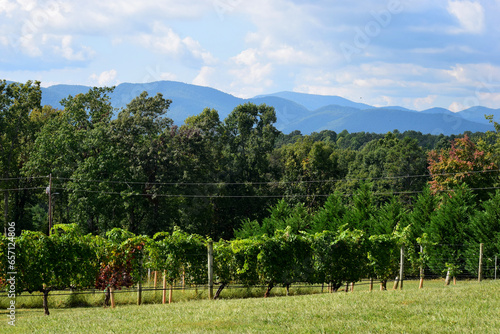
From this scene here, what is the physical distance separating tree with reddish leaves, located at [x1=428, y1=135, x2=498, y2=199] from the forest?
0.26ft

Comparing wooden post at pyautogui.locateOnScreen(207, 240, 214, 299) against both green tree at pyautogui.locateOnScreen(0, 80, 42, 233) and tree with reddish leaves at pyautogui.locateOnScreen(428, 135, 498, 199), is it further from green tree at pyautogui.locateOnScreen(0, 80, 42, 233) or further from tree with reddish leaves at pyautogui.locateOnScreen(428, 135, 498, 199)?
green tree at pyautogui.locateOnScreen(0, 80, 42, 233)

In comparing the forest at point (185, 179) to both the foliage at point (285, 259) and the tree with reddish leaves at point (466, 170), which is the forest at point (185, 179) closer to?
the tree with reddish leaves at point (466, 170)

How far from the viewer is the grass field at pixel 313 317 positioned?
7.43 metres

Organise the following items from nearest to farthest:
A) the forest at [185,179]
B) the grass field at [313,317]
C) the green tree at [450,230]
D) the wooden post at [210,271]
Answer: the grass field at [313,317]
the wooden post at [210,271]
the green tree at [450,230]
the forest at [185,179]

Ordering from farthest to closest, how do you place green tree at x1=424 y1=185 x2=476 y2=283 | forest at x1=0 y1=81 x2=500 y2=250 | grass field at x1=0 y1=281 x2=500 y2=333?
forest at x1=0 y1=81 x2=500 y2=250, green tree at x1=424 y1=185 x2=476 y2=283, grass field at x1=0 y1=281 x2=500 y2=333

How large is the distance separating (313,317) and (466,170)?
98.4ft

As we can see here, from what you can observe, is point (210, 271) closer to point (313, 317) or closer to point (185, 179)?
point (313, 317)

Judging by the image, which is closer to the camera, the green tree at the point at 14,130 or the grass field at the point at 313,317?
the grass field at the point at 313,317

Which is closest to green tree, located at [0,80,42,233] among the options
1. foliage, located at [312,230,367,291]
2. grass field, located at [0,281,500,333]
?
foliage, located at [312,230,367,291]

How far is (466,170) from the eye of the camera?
113 feet

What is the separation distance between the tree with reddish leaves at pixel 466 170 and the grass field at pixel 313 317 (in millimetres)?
25527

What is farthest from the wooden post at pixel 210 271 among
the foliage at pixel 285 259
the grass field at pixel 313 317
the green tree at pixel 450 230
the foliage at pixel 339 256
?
the green tree at pixel 450 230

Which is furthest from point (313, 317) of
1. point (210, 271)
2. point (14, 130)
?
point (14, 130)

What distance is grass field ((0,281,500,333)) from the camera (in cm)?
743
